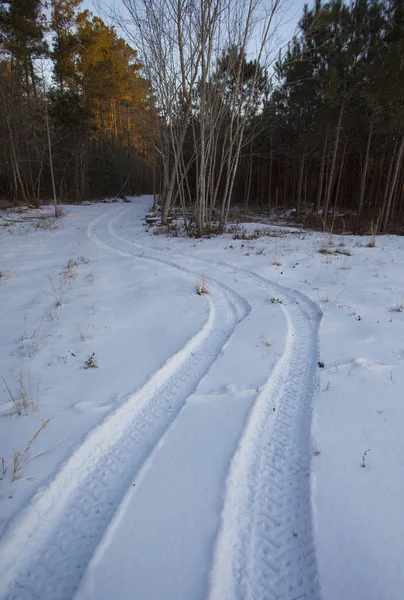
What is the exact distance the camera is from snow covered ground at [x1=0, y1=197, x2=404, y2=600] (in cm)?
172

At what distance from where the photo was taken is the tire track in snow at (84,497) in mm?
1724

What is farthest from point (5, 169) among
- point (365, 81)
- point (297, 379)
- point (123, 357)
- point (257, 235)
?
point (297, 379)

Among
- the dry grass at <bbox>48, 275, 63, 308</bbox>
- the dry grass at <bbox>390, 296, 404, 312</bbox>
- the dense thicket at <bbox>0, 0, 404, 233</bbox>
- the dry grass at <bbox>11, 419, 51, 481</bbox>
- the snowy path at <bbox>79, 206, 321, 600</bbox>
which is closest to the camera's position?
the snowy path at <bbox>79, 206, 321, 600</bbox>

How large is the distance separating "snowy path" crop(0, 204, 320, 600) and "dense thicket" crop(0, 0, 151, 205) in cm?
1369

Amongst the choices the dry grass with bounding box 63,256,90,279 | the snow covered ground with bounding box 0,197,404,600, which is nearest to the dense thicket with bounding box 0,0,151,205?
the dry grass with bounding box 63,256,90,279

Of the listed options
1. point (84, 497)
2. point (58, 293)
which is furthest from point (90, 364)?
point (58, 293)

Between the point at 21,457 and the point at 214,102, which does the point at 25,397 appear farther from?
the point at 214,102

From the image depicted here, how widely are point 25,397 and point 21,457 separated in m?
0.81

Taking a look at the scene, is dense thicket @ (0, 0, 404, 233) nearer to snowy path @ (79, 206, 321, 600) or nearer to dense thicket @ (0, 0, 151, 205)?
Answer: dense thicket @ (0, 0, 151, 205)

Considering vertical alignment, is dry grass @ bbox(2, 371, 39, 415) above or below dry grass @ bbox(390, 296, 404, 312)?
below

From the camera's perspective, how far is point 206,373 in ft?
11.6

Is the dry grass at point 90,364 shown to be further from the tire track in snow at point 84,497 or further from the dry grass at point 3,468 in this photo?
the dry grass at point 3,468

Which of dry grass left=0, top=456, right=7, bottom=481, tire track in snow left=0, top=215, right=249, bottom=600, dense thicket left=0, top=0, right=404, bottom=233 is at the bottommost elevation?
tire track in snow left=0, top=215, right=249, bottom=600

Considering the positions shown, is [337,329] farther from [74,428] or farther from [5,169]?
[5,169]
